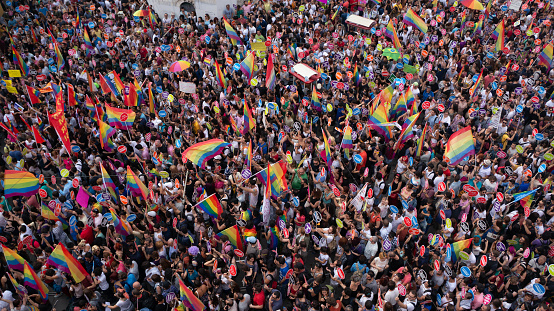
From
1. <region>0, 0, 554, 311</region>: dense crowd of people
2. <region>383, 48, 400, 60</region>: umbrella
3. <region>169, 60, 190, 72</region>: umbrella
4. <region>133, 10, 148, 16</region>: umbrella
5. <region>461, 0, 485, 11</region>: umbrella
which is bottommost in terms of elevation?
<region>0, 0, 554, 311</region>: dense crowd of people

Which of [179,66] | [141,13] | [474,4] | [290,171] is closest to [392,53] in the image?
[474,4]

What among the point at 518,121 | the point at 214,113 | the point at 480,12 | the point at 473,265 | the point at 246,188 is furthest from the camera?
the point at 480,12

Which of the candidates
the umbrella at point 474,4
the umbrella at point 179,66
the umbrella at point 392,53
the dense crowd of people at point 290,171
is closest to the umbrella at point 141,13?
the dense crowd of people at point 290,171

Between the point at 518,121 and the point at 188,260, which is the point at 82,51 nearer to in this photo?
the point at 188,260

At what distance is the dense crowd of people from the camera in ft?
26.6

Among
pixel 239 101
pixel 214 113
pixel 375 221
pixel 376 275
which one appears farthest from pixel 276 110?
pixel 376 275

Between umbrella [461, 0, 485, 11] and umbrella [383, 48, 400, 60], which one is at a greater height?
umbrella [461, 0, 485, 11]

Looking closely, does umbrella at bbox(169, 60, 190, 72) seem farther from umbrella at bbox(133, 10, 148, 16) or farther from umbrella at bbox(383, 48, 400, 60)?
umbrella at bbox(383, 48, 400, 60)

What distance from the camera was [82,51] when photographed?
17.4 metres

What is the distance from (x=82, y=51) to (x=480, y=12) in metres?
17.4

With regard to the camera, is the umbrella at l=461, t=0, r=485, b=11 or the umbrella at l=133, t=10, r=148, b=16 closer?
the umbrella at l=461, t=0, r=485, b=11

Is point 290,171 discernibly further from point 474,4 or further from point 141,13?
point 141,13

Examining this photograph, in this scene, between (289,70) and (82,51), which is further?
(82,51)

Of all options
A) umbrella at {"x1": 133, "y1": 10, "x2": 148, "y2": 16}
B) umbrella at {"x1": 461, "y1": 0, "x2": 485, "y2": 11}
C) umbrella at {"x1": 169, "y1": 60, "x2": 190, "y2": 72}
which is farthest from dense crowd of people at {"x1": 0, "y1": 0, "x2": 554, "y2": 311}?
umbrella at {"x1": 133, "y1": 10, "x2": 148, "y2": 16}
